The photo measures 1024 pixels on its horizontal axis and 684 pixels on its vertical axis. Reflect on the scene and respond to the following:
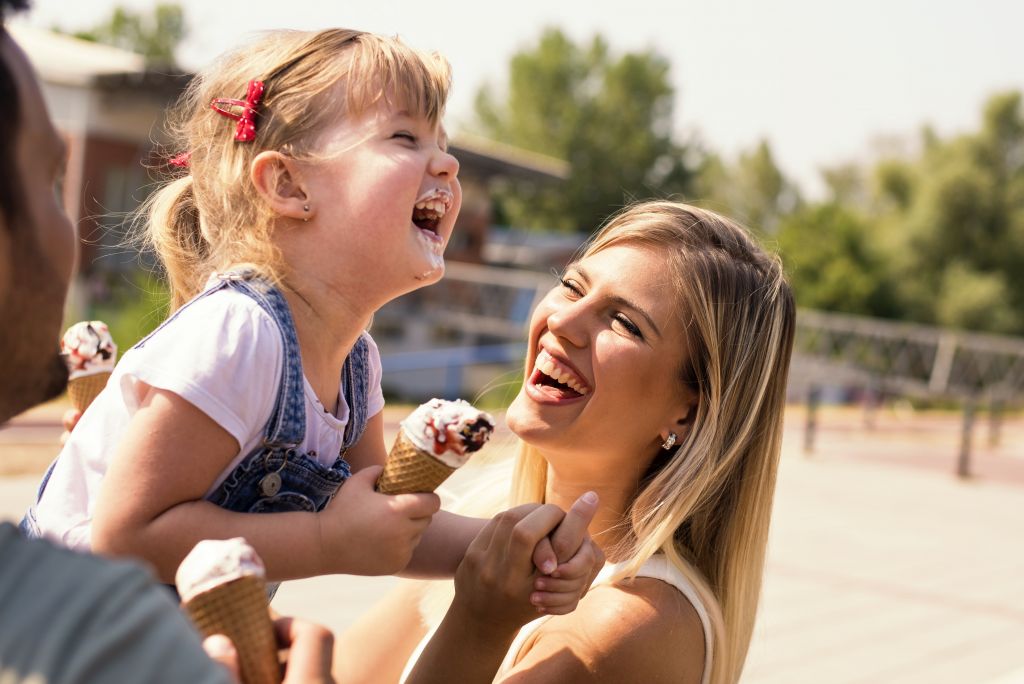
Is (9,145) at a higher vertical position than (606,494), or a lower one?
higher

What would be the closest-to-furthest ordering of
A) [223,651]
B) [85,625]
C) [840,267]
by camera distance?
[85,625], [223,651], [840,267]

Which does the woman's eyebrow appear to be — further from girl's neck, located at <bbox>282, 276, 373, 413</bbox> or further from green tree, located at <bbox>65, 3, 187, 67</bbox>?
green tree, located at <bbox>65, 3, 187, 67</bbox>

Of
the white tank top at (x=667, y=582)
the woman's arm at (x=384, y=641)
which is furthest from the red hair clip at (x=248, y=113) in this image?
the woman's arm at (x=384, y=641)

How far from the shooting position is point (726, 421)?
2467 mm

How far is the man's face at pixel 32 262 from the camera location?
110 centimetres

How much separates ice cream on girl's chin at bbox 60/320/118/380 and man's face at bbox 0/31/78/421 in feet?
3.15

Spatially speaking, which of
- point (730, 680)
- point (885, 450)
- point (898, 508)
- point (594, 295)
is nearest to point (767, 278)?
point (594, 295)

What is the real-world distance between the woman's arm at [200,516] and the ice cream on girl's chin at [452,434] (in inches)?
2.7

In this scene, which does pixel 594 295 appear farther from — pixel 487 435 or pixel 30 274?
pixel 30 274

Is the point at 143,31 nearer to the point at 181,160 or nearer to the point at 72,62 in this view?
the point at 72,62

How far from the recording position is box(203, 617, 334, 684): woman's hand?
1.27m

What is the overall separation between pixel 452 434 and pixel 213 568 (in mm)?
421

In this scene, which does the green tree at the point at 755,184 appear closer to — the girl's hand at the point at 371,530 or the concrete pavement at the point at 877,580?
the concrete pavement at the point at 877,580

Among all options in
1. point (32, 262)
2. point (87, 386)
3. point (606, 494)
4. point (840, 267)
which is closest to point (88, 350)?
point (87, 386)
